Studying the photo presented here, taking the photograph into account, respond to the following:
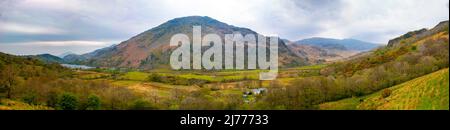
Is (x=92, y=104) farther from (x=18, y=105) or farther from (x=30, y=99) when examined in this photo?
(x=30, y=99)

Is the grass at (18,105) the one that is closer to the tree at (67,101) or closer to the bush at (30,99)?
the bush at (30,99)

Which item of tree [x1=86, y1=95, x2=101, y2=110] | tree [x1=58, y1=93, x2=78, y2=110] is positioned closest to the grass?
tree [x1=58, y1=93, x2=78, y2=110]

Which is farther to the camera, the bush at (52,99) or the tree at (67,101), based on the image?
the bush at (52,99)

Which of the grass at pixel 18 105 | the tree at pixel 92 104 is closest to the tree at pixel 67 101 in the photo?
the tree at pixel 92 104

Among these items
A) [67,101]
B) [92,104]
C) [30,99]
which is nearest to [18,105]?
[30,99]

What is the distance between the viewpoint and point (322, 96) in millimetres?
34250

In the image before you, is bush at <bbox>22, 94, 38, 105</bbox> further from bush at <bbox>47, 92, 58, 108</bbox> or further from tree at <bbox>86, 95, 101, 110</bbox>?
tree at <bbox>86, 95, 101, 110</bbox>

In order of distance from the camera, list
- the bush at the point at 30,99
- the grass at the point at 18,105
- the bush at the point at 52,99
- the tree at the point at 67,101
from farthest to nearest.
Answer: the bush at the point at 30,99 → the bush at the point at 52,99 → the grass at the point at 18,105 → the tree at the point at 67,101
